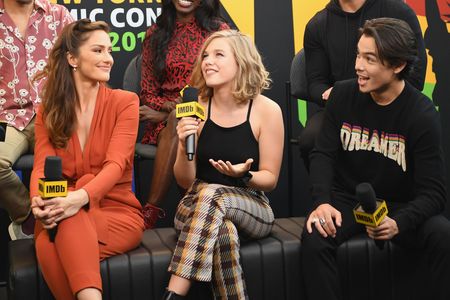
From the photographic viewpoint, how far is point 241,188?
3.45 m

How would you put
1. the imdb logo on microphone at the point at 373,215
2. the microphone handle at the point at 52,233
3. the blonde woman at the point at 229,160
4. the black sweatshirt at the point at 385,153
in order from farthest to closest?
the black sweatshirt at the point at 385,153 → the blonde woman at the point at 229,160 → the microphone handle at the point at 52,233 → the imdb logo on microphone at the point at 373,215

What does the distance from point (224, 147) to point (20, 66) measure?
4.43 feet

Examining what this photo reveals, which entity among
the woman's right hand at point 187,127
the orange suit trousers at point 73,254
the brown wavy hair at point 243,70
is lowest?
the orange suit trousers at point 73,254

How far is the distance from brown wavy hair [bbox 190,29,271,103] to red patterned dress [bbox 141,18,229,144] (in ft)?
2.22

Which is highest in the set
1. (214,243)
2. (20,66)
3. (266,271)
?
(20,66)

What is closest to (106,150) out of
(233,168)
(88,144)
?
(88,144)

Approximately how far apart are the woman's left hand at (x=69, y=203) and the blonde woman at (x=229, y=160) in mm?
435

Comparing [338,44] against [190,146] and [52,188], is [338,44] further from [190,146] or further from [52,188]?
[52,188]

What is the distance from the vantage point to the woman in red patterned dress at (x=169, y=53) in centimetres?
429

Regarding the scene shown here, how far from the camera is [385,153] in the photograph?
11.1 feet

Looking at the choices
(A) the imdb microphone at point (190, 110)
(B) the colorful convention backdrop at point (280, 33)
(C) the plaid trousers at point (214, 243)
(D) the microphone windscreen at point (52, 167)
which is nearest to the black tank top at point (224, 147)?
(C) the plaid trousers at point (214, 243)

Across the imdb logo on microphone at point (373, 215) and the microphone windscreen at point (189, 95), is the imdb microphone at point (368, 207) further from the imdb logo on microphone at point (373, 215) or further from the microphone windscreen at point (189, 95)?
the microphone windscreen at point (189, 95)

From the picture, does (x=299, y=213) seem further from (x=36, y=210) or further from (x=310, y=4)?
(x=36, y=210)

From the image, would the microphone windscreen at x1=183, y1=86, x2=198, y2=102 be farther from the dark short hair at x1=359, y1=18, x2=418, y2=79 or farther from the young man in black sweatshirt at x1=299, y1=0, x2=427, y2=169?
the young man in black sweatshirt at x1=299, y1=0, x2=427, y2=169
